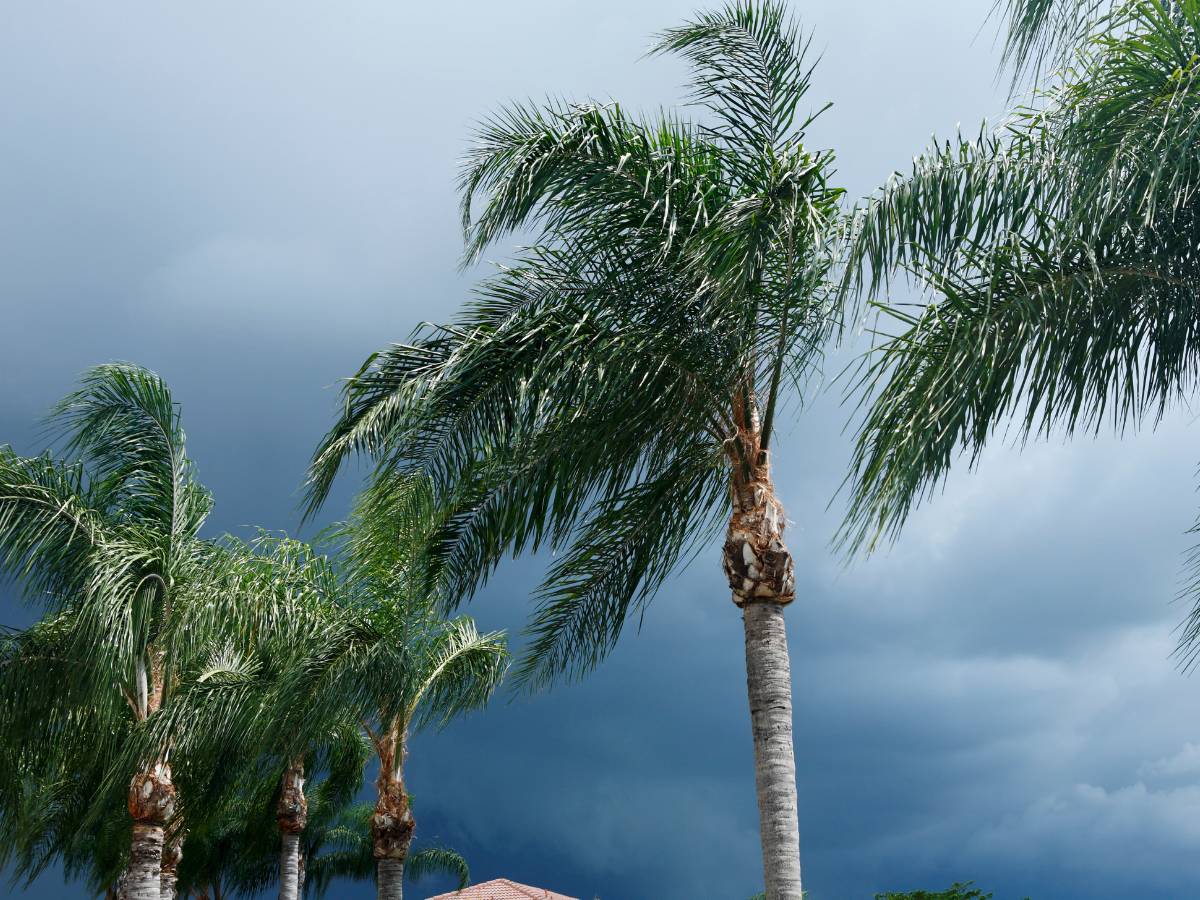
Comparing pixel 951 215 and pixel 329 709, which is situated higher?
pixel 951 215

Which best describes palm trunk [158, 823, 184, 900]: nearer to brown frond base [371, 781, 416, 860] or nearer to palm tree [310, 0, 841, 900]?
brown frond base [371, 781, 416, 860]

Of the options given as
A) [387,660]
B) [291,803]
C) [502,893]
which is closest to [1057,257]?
[387,660]

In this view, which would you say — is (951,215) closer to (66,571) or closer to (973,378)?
(973,378)

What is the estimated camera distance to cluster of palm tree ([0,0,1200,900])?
7.23m

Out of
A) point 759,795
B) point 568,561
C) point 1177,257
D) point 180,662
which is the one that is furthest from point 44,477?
point 1177,257

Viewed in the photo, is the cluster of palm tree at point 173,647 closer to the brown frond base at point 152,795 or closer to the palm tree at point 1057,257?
the brown frond base at point 152,795

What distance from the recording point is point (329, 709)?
45.8 feet

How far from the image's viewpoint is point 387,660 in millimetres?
14102

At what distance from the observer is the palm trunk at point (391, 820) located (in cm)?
1798

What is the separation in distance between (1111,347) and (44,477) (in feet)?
40.5

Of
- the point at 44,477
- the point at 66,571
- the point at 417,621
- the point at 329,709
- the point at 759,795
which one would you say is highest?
the point at 44,477

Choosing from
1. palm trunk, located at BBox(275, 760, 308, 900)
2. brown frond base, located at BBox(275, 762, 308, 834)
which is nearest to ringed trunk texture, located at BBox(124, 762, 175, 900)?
palm trunk, located at BBox(275, 760, 308, 900)

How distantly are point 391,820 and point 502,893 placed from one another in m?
10.5

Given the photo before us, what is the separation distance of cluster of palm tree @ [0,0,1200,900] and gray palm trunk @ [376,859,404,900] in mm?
2921
